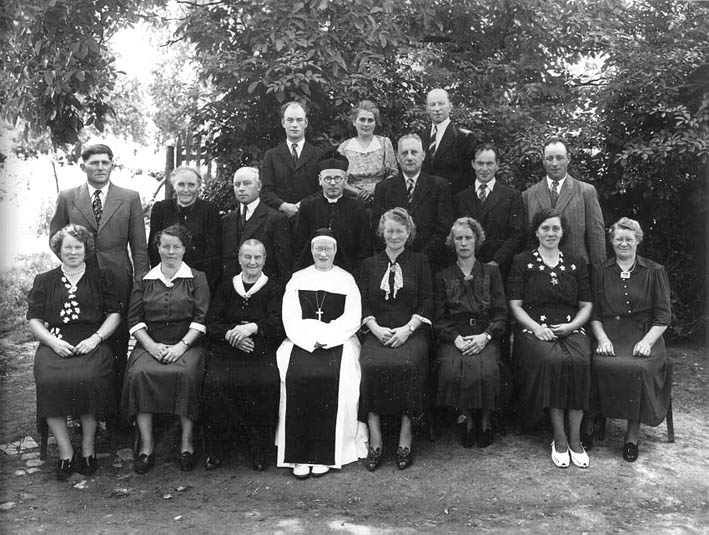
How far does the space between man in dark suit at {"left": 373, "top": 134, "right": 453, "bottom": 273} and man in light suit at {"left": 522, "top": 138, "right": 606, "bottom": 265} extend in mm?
689

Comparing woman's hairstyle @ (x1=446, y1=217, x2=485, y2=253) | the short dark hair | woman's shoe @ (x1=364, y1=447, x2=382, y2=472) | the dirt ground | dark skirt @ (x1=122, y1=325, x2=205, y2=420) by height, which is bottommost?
the dirt ground

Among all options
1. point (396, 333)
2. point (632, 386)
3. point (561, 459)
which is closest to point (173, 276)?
point (396, 333)

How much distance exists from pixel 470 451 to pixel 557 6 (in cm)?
505

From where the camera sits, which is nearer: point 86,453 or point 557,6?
point 86,453

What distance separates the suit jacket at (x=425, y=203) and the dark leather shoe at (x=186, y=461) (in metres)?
2.20

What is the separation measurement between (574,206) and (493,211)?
2.04 feet

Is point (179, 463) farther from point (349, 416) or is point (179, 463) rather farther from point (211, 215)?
point (211, 215)

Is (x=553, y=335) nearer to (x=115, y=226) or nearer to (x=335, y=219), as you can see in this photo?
(x=335, y=219)

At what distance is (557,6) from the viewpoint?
7.53 meters

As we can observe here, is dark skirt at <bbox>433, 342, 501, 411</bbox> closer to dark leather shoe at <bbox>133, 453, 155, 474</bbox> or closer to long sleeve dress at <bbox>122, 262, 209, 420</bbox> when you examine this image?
long sleeve dress at <bbox>122, 262, 209, 420</bbox>

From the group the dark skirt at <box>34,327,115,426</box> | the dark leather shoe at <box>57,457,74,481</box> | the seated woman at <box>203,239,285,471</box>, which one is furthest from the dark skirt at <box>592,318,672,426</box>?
the dark leather shoe at <box>57,457,74,481</box>

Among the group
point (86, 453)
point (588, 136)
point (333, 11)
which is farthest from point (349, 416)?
point (588, 136)

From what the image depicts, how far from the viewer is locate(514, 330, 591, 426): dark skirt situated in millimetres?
4738

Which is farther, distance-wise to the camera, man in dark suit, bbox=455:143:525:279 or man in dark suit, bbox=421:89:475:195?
man in dark suit, bbox=421:89:475:195
